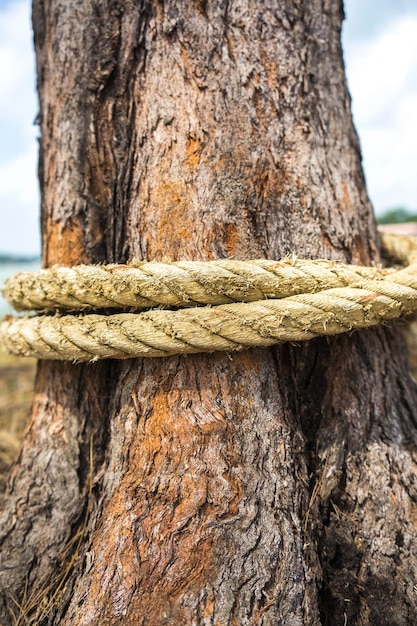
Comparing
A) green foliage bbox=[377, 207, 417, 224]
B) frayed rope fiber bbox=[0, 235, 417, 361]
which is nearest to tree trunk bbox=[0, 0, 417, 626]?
frayed rope fiber bbox=[0, 235, 417, 361]

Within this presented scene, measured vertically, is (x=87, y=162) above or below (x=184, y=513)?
above

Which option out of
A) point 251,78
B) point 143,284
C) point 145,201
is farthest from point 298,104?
point 143,284

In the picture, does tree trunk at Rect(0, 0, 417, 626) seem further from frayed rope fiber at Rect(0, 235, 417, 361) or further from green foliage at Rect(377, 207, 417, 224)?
green foliage at Rect(377, 207, 417, 224)

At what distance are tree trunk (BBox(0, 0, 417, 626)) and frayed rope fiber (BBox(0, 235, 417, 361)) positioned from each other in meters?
0.08

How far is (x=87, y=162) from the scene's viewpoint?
1285 mm

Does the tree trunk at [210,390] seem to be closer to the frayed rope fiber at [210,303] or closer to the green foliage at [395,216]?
the frayed rope fiber at [210,303]

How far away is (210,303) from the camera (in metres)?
1.08

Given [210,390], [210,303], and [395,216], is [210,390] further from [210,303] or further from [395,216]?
[395,216]

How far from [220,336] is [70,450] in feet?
1.54

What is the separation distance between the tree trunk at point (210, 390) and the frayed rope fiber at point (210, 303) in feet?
0.26

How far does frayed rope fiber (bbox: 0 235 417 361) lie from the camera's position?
3.44ft

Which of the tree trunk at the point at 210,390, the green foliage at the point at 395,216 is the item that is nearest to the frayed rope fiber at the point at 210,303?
the tree trunk at the point at 210,390

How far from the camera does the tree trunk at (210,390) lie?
1.02 metres

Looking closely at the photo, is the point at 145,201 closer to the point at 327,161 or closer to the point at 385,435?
the point at 327,161
